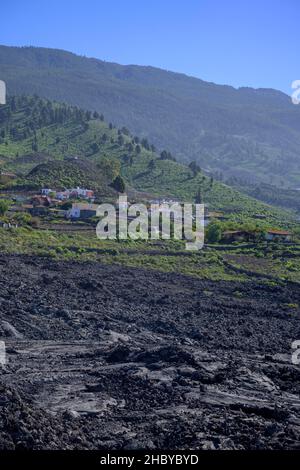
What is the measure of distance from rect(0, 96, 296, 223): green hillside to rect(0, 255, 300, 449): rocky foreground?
1710 inches

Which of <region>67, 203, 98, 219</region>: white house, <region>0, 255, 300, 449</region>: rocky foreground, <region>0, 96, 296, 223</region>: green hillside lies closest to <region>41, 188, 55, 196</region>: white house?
<region>0, 96, 296, 223</region>: green hillside

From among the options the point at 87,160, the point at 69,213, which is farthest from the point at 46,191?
the point at 87,160

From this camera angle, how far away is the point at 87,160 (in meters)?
85.8

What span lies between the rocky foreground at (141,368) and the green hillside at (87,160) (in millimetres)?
43434

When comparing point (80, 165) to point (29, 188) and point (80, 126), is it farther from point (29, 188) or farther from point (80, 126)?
point (80, 126)

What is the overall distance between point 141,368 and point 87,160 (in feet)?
233

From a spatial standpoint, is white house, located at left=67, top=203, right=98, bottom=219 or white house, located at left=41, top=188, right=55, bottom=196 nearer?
white house, located at left=67, top=203, right=98, bottom=219

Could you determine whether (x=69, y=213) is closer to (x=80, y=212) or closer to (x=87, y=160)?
(x=80, y=212)

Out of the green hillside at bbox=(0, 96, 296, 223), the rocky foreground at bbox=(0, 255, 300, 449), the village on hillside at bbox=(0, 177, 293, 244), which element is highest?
the green hillside at bbox=(0, 96, 296, 223)

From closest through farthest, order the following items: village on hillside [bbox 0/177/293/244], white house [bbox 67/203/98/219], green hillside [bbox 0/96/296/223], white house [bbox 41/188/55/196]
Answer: village on hillside [bbox 0/177/293/244]
white house [bbox 67/203/98/219]
white house [bbox 41/188/55/196]
green hillside [bbox 0/96/296/223]

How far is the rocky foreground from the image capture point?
11.9m

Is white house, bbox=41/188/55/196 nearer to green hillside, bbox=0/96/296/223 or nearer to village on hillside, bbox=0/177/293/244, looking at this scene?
village on hillside, bbox=0/177/293/244

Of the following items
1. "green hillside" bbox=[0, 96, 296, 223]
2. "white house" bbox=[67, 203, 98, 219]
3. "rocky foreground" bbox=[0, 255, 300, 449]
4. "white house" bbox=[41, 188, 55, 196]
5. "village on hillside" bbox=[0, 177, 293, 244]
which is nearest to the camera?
"rocky foreground" bbox=[0, 255, 300, 449]

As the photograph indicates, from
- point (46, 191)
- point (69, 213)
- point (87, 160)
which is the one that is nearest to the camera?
point (69, 213)
